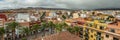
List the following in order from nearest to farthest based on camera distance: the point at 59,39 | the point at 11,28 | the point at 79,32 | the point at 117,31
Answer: the point at 59,39
the point at 117,31
the point at 79,32
the point at 11,28

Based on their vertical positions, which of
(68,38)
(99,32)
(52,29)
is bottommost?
(52,29)

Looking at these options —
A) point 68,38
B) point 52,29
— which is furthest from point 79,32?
point 68,38

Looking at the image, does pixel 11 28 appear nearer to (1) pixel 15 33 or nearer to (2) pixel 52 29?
(1) pixel 15 33

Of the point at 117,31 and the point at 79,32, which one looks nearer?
the point at 117,31

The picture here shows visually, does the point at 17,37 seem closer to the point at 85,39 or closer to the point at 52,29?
the point at 52,29

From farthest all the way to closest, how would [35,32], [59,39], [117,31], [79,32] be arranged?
[35,32], [79,32], [117,31], [59,39]

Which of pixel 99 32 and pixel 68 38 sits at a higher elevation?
pixel 68 38

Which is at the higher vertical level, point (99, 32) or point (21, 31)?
point (99, 32)

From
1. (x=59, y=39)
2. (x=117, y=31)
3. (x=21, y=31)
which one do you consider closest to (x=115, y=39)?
(x=117, y=31)

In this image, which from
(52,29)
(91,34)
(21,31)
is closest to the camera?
(91,34)
